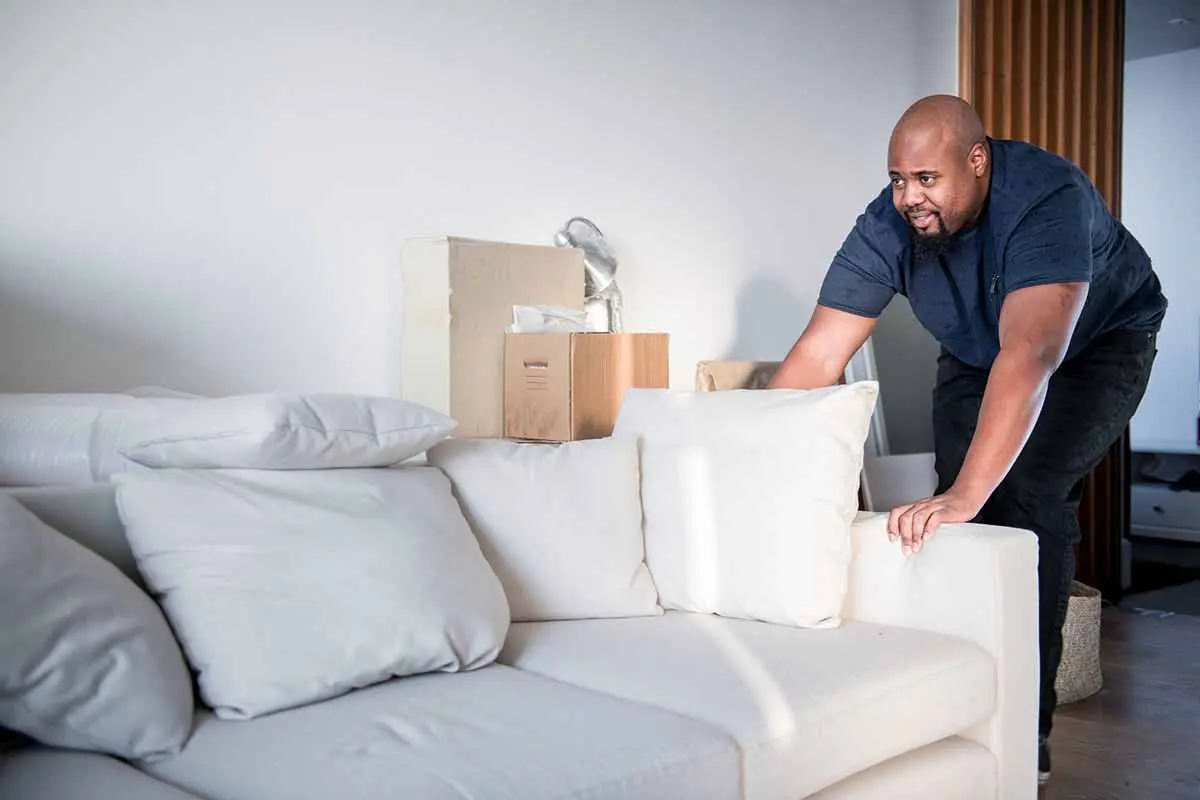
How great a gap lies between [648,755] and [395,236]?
6.21 feet

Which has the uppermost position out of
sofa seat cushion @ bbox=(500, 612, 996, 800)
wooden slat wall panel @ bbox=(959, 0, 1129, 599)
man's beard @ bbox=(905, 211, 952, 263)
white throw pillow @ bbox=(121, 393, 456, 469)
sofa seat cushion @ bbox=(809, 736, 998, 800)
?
wooden slat wall panel @ bbox=(959, 0, 1129, 599)

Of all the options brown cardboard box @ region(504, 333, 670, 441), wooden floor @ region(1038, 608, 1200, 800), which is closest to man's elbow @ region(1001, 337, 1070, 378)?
wooden floor @ region(1038, 608, 1200, 800)

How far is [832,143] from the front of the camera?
4332 mm

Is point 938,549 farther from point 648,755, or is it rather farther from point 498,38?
point 498,38

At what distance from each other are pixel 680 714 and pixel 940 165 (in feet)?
4.39

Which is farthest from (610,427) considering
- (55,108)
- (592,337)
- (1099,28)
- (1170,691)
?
(1099,28)

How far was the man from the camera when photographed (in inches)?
89.7

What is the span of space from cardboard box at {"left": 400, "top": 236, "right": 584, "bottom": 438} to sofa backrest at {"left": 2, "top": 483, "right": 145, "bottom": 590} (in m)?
1.24

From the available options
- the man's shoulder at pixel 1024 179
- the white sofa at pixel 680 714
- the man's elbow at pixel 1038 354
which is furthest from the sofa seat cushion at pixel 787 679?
the man's shoulder at pixel 1024 179

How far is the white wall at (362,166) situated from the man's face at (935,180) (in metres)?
1.21

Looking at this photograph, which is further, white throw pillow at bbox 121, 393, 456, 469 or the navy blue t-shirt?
the navy blue t-shirt

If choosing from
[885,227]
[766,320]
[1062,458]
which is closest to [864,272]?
[885,227]

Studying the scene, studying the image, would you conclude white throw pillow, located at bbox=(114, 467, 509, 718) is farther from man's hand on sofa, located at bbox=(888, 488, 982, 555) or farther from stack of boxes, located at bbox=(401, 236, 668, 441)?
stack of boxes, located at bbox=(401, 236, 668, 441)

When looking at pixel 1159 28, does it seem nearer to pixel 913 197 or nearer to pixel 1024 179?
pixel 1024 179
